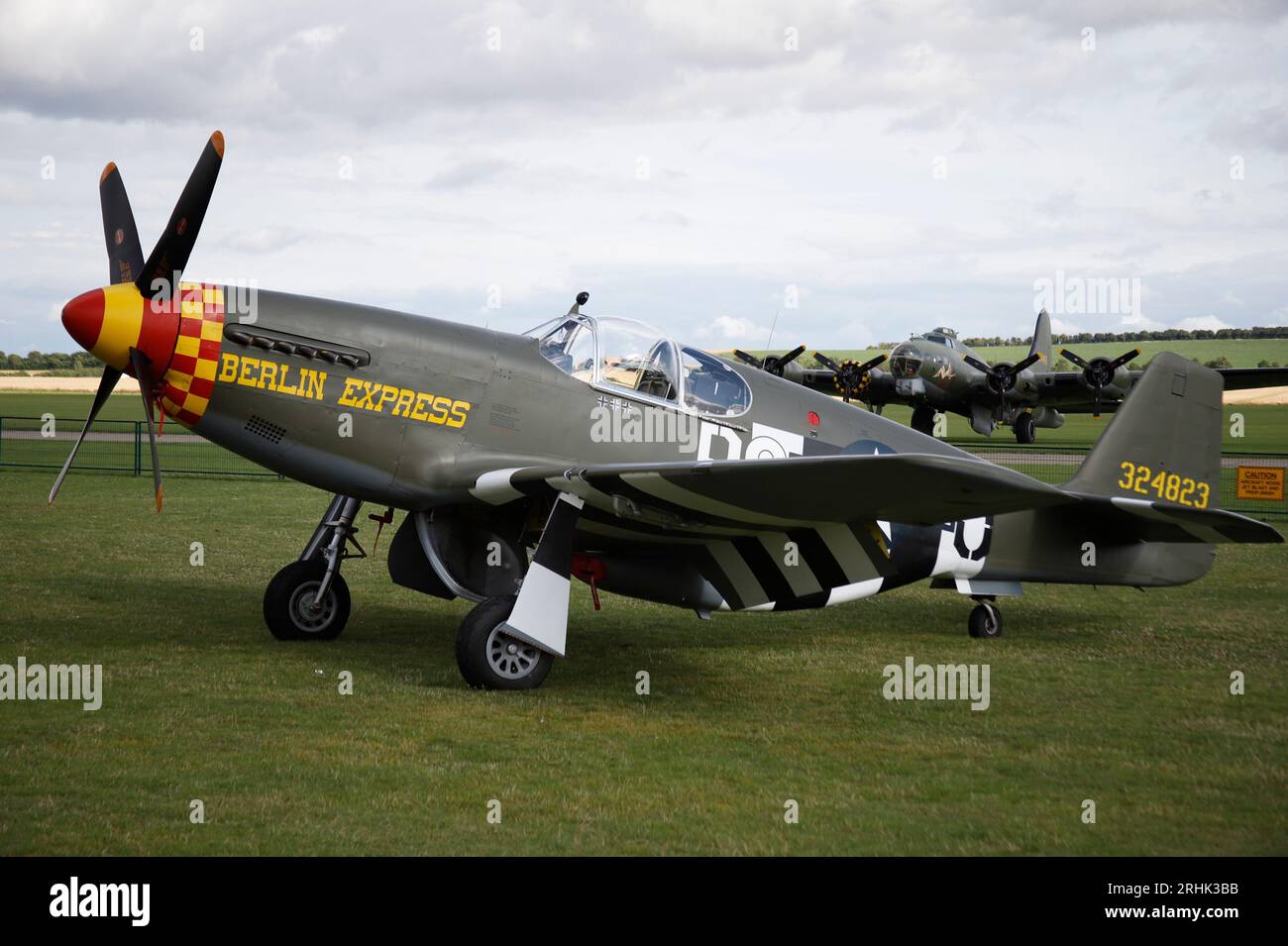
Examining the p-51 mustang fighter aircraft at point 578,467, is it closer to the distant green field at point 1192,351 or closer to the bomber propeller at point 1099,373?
the bomber propeller at point 1099,373

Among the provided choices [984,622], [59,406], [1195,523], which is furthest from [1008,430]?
[1195,523]

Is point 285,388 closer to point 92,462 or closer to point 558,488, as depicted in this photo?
point 558,488

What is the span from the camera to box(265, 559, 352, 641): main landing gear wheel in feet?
30.1

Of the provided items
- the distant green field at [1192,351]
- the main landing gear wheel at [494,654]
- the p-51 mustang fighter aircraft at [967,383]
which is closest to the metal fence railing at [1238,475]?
the p-51 mustang fighter aircraft at [967,383]

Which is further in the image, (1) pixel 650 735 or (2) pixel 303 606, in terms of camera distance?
(2) pixel 303 606

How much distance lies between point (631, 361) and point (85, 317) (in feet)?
11.6

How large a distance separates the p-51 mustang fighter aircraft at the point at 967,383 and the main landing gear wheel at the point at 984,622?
2616 cm

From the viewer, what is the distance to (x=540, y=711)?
7270 millimetres

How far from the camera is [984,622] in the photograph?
9.98 m

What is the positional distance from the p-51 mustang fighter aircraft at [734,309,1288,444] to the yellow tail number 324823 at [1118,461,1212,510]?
26135 millimetres

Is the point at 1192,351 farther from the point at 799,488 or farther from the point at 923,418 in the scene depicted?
the point at 799,488

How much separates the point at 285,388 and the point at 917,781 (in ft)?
15.1

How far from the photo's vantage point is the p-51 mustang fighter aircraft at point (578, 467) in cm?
736

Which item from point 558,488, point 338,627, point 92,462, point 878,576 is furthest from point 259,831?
point 92,462
